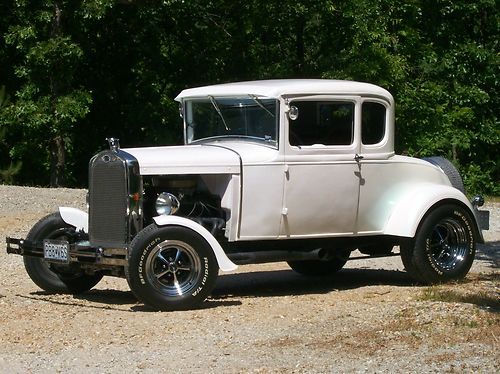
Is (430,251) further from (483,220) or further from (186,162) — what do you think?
(186,162)

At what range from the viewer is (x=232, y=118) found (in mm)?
11188

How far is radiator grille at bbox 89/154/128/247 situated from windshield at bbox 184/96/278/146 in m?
1.50

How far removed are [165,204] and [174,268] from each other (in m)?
0.65

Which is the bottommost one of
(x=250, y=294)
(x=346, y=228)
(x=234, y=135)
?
(x=250, y=294)

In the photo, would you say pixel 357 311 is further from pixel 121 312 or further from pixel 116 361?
pixel 116 361

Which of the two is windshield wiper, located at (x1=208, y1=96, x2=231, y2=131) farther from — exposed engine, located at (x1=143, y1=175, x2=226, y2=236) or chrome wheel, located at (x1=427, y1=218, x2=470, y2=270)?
chrome wheel, located at (x1=427, y1=218, x2=470, y2=270)

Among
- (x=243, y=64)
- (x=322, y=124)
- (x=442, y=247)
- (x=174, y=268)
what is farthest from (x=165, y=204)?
(x=243, y=64)

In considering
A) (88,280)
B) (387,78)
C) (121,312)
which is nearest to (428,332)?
(121,312)

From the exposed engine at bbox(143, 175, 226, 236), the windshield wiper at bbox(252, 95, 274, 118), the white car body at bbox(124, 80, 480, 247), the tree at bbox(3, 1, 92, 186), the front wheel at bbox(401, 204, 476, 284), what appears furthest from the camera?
the tree at bbox(3, 1, 92, 186)

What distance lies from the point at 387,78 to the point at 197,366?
18.4 metres

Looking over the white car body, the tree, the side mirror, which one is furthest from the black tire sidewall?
the tree

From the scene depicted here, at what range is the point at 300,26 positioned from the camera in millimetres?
27438

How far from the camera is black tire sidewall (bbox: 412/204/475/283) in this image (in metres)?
11.1

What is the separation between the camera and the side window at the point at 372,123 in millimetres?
11141
